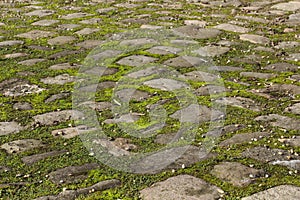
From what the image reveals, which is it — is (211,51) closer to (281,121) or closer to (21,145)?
(281,121)

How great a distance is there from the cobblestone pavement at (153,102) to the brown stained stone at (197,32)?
1 centimetres

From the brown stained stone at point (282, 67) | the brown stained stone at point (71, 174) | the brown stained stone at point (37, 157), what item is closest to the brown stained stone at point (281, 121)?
the brown stained stone at point (282, 67)

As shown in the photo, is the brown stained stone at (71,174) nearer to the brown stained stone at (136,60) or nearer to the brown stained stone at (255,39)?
the brown stained stone at (136,60)

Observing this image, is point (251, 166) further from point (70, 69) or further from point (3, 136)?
point (70, 69)

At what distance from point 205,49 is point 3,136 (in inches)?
111

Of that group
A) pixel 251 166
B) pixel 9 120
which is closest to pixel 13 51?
pixel 9 120

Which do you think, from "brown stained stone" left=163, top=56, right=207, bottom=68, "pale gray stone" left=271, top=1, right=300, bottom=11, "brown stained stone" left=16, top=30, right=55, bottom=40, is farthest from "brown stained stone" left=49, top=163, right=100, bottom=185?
"pale gray stone" left=271, top=1, right=300, bottom=11

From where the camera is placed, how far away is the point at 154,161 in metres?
3.69

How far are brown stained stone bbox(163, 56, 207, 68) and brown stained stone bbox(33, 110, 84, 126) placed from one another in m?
1.47

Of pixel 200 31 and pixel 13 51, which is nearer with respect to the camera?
pixel 13 51

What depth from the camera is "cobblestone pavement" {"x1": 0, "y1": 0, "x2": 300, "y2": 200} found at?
11.2 ft

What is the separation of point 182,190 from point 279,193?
566 mm

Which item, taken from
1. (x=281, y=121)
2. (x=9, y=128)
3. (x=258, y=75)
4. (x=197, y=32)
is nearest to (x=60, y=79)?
(x=9, y=128)

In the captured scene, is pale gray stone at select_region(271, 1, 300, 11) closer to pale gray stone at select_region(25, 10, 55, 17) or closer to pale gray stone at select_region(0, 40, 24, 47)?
pale gray stone at select_region(25, 10, 55, 17)
